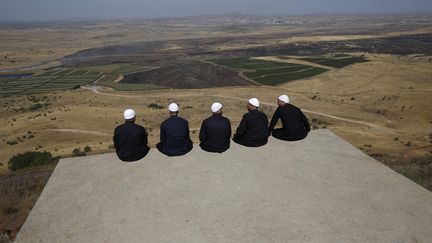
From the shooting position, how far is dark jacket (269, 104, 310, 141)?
403 inches

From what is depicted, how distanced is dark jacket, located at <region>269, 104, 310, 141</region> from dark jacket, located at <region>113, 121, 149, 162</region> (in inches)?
143

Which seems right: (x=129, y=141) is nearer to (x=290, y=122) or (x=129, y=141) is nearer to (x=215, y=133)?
(x=215, y=133)

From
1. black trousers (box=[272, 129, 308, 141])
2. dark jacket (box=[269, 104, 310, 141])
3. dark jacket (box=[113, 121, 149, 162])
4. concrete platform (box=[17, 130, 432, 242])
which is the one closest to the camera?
concrete platform (box=[17, 130, 432, 242])

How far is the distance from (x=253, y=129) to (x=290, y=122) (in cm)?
122

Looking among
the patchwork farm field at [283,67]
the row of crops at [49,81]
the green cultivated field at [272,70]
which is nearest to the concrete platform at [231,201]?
the patchwork farm field at [283,67]

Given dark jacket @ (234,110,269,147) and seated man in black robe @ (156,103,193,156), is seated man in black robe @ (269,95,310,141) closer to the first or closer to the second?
dark jacket @ (234,110,269,147)

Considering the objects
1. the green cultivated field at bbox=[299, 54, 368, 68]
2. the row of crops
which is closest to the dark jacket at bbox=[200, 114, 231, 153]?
the row of crops

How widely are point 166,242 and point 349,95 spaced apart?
5439 cm

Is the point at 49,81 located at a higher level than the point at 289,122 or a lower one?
lower

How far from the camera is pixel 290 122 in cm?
1044

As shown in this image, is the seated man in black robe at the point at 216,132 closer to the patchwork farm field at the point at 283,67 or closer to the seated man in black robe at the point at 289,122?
the seated man in black robe at the point at 289,122

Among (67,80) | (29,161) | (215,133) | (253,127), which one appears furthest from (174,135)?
(67,80)

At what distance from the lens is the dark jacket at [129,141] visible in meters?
9.15

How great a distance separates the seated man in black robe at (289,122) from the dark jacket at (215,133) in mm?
1521
